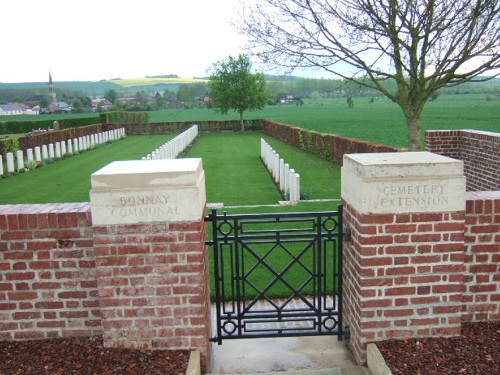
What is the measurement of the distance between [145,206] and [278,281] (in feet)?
8.30

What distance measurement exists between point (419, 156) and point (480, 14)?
→ 5.06 meters

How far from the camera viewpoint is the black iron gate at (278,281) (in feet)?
12.1

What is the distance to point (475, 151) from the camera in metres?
9.73

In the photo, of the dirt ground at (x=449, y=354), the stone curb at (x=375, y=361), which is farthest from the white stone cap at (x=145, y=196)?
the dirt ground at (x=449, y=354)

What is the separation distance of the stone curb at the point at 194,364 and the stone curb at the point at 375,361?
48.2 inches

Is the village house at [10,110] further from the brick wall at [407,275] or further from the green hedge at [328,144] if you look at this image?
the brick wall at [407,275]

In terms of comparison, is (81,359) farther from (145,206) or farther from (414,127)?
(414,127)

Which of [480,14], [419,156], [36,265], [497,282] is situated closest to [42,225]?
[36,265]

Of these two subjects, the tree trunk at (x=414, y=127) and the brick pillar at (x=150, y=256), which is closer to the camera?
the brick pillar at (x=150, y=256)

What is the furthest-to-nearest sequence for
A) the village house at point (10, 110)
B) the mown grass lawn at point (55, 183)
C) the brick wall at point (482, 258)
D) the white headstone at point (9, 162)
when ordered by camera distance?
the village house at point (10, 110) < the white headstone at point (9, 162) < the mown grass lawn at point (55, 183) < the brick wall at point (482, 258)

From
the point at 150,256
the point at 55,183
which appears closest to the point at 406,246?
the point at 150,256

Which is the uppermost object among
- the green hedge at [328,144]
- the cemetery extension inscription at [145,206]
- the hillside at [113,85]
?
the hillside at [113,85]

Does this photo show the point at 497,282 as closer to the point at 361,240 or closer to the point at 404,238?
the point at 404,238

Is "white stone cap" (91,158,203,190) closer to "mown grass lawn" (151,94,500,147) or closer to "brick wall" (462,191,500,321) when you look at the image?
"brick wall" (462,191,500,321)
